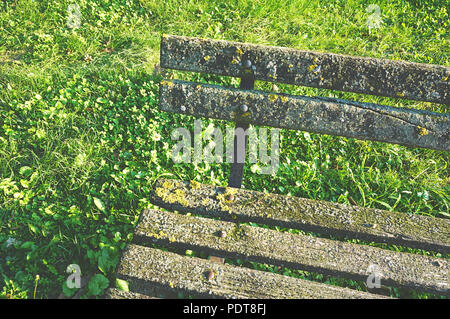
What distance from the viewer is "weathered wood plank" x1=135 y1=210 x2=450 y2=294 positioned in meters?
1.62

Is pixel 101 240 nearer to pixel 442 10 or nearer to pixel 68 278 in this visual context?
pixel 68 278

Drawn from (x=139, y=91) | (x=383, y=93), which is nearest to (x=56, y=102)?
(x=139, y=91)

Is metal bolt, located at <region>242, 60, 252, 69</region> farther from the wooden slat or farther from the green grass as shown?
the green grass

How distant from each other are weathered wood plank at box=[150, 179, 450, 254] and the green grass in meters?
0.72

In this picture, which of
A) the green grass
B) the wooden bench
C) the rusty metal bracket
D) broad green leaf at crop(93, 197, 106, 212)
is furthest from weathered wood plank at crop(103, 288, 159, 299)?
broad green leaf at crop(93, 197, 106, 212)

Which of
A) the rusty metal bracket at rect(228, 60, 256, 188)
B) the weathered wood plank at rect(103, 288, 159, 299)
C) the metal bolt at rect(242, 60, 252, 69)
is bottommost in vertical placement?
the weathered wood plank at rect(103, 288, 159, 299)

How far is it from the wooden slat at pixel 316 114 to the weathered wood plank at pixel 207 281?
785 millimetres

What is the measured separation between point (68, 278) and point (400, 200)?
254cm

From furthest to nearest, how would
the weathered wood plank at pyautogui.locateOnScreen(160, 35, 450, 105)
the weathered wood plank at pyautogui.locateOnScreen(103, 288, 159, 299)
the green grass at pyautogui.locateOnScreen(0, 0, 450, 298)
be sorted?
1. the green grass at pyautogui.locateOnScreen(0, 0, 450, 298)
2. the weathered wood plank at pyautogui.locateOnScreen(160, 35, 450, 105)
3. the weathered wood plank at pyautogui.locateOnScreen(103, 288, 159, 299)

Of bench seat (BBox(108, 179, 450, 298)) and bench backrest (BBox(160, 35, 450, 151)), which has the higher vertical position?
bench backrest (BBox(160, 35, 450, 151))

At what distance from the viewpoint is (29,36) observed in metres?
3.47

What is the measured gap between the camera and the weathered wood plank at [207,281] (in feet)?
5.08

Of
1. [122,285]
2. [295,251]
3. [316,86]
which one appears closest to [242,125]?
[316,86]
